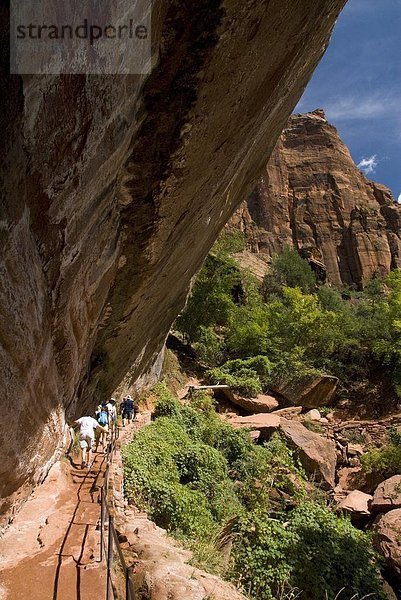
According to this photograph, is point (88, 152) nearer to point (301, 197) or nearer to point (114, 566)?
point (114, 566)

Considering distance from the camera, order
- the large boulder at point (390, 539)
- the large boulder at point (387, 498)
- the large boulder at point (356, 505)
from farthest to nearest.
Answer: the large boulder at point (356, 505), the large boulder at point (387, 498), the large boulder at point (390, 539)

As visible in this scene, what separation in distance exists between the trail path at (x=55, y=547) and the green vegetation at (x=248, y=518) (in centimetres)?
165

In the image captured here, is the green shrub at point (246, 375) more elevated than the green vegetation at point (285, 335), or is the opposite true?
the green vegetation at point (285, 335)

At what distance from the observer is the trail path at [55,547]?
12.8 feet

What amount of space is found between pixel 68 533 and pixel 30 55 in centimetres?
517

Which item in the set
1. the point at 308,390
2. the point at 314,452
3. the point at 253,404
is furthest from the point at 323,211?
the point at 314,452

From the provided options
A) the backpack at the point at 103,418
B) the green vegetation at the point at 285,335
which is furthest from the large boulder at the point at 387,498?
the green vegetation at the point at 285,335

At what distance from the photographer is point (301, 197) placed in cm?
6562

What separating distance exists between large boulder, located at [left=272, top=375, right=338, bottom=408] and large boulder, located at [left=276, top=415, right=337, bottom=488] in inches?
184

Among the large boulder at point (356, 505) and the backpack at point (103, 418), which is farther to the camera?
the large boulder at point (356, 505)

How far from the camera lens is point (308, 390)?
19.9 m

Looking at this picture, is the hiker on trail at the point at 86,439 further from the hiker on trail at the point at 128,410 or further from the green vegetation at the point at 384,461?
the green vegetation at the point at 384,461

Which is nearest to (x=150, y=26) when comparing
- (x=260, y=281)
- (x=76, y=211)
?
(x=76, y=211)

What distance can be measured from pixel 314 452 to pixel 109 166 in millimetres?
12676
